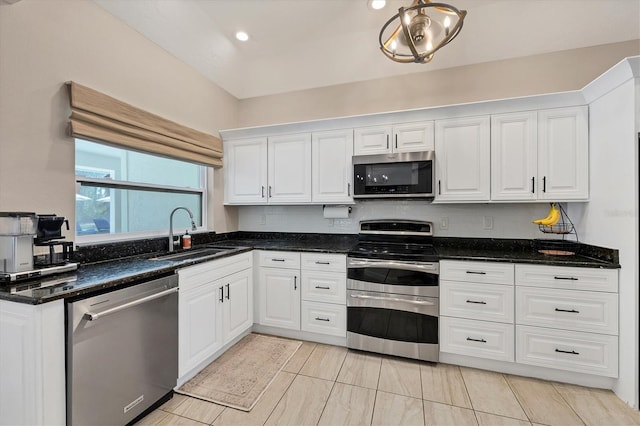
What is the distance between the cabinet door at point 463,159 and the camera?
258 cm

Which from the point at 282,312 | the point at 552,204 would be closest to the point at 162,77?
the point at 282,312

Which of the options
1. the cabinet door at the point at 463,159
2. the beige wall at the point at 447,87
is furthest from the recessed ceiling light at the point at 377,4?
the cabinet door at the point at 463,159

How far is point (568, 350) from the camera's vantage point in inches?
82.4

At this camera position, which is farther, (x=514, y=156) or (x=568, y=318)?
(x=514, y=156)

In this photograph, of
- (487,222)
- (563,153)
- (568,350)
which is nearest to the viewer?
(568,350)

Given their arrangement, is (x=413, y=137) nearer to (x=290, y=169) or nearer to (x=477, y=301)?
(x=290, y=169)

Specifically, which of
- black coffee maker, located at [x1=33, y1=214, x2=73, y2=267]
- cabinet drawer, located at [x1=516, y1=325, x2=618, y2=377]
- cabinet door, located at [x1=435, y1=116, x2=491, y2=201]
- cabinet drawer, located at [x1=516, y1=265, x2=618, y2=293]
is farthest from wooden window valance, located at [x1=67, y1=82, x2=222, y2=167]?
cabinet drawer, located at [x1=516, y1=325, x2=618, y2=377]

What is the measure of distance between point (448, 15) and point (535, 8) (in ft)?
4.92

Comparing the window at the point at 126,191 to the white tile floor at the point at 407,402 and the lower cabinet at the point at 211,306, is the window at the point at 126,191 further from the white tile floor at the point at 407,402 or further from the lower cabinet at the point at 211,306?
the white tile floor at the point at 407,402

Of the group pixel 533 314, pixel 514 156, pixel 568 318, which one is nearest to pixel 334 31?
pixel 514 156

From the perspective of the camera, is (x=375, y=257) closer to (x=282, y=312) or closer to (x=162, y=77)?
(x=282, y=312)

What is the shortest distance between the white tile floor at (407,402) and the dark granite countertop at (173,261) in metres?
0.93

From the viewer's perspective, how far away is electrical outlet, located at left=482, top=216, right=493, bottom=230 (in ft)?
9.32

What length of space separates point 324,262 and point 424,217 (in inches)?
48.0
